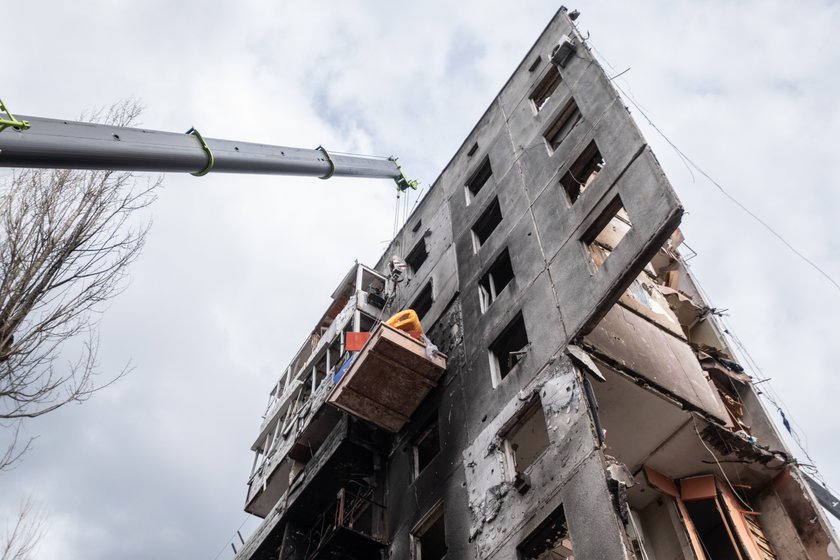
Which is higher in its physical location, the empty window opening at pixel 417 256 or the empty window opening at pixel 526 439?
the empty window opening at pixel 417 256

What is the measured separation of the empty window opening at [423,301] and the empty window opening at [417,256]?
2170 mm

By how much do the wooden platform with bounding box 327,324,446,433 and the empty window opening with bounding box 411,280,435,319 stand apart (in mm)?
4374

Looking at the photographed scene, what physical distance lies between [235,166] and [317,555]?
10.7 metres

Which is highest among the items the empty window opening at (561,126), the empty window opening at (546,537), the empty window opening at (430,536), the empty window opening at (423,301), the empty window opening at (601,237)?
the empty window opening at (561,126)

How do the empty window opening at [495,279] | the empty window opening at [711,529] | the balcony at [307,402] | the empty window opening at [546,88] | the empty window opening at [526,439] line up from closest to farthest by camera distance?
the empty window opening at [526,439], the empty window opening at [711,529], the empty window opening at [495,279], the empty window opening at [546,88], the balcony at [307,402]

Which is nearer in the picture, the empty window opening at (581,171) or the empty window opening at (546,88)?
the empty window opening at (581,171)

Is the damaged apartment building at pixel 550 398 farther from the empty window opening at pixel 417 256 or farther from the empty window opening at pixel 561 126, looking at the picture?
the empty window opening at pixel 417 256

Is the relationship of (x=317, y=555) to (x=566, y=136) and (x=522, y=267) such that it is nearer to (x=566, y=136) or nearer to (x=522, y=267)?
(x=522, y=267)

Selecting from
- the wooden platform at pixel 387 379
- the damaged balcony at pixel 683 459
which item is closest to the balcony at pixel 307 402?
the wooden platform at pixel 387 379

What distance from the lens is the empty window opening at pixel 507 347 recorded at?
16344mm

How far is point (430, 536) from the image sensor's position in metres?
16.4

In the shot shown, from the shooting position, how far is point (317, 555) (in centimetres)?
1778

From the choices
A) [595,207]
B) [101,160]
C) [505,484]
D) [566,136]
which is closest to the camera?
[505,484]

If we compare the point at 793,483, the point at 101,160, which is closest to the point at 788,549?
the point at 793,483
